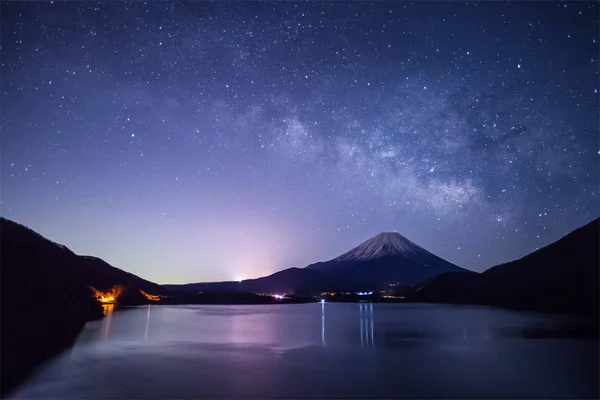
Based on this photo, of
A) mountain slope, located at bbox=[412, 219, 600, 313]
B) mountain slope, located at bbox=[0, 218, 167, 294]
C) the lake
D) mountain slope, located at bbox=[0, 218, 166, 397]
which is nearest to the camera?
the lake

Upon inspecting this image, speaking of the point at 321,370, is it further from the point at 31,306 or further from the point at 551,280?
the point at 551,280

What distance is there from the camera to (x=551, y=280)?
400 ft

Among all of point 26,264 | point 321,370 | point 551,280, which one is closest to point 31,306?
point 26,264

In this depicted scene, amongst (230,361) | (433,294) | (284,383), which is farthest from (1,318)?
(433,294)

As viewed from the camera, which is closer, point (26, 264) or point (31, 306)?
point (31, 306)

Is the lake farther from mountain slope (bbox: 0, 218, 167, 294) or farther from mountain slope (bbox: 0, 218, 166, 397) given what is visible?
mountain slope (bbox: 0, 218, 167, 294)

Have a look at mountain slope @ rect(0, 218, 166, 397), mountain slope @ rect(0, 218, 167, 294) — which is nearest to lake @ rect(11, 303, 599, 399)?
mountain slope @ rect(0, 218, 166, 397)

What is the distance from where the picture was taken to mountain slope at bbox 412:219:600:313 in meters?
105

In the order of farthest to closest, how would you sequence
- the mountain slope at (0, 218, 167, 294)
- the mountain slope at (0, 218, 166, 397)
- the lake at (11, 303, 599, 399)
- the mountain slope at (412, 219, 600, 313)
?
1. the mountain slope at (412, 219, 600, 313)
2. the mountain slope at (0, 218, 167, 294)
3. the mountain slope at (0, 218, 166, 397)
4. the lake at (11, 303, 599, 399)

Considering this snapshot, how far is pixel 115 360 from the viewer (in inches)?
922

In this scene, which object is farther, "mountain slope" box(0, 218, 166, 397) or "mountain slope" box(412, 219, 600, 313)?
"mountain slope" box(412, 219, 600, 313)

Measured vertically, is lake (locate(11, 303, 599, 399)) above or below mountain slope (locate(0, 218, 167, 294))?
below

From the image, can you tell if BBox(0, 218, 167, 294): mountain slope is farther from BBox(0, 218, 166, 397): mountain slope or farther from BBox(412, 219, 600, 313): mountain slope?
BBox(412, 219, 600, 313): mountain slope

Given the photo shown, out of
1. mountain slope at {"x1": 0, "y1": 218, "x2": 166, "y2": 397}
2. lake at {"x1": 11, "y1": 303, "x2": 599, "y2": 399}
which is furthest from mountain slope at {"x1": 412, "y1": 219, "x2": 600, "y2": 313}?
mountain slope at {"x1": 0, "y1": 218, "x2": 166, "y2": 397}
